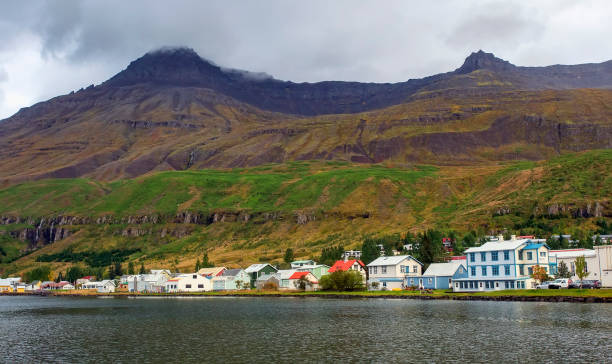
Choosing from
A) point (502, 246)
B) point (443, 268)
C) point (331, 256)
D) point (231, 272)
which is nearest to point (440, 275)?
point (443, 268)

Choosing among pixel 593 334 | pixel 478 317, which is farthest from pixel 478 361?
pixel 478 317

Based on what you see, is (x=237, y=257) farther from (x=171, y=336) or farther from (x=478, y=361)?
(x=478, y=361)

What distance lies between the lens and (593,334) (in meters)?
42.2

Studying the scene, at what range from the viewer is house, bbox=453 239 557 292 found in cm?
8619

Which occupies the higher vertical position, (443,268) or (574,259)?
(574,259)

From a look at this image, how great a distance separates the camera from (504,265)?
3445 inches

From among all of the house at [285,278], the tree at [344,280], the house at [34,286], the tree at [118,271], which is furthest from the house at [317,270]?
the house at [34,286]

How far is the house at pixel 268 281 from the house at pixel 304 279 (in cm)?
533

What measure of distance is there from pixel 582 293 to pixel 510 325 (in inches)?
1041

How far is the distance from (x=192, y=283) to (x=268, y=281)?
24.8 metres

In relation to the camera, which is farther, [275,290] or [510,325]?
[275,290]

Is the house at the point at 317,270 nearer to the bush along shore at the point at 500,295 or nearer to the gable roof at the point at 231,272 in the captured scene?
the bush along shore at the point at 500,295

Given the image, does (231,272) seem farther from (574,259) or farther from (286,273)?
(574,259)

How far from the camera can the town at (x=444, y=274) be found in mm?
84250
